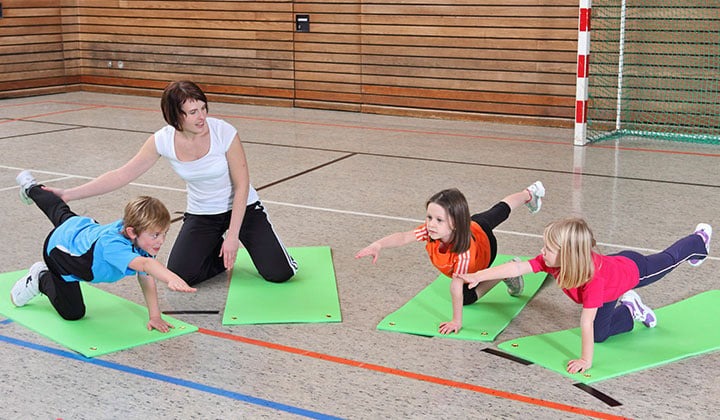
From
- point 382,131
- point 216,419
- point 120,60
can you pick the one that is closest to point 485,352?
point 216,419

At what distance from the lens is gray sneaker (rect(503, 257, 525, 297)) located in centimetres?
351

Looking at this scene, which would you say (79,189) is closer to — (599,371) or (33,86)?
(599,371)

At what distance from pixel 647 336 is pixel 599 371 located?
0.41 meters

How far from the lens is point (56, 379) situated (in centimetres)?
279

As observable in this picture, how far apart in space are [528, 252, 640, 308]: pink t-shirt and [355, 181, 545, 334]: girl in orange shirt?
33cm

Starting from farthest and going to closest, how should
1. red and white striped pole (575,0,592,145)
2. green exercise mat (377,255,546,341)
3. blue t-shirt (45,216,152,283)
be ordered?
red and white striped pole (575,0,592,145) → green exercise mat (377,255,546,341) → blue t-shirt (45,216,152,283)

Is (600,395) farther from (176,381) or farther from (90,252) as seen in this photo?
(90,252)

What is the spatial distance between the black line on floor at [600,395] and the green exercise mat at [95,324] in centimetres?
150

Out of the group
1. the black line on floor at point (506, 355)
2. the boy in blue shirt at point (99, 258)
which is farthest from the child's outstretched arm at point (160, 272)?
the black line on floor at point (506, 355)

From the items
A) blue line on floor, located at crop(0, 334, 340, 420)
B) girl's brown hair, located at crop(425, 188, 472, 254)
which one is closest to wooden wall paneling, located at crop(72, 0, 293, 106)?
girl's brown hair, located at crop(425, 188, 472, 254)

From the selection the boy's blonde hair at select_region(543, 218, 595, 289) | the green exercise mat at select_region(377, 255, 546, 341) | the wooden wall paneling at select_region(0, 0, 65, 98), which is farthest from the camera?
the wooden wall paneling at select_region(0, 0, 65, 98)

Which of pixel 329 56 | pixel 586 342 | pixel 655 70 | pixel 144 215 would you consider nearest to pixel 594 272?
pixel 586 342

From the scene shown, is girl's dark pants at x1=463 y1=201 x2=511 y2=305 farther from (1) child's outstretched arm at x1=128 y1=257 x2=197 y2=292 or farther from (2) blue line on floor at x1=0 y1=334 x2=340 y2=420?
(1) child's outstretched arm at x1=128 y1=257 x2=197 y2=292

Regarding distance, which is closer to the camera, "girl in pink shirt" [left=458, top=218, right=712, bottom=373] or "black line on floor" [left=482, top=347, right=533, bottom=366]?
"girl in pink shirt" [left=458, top=218, right=712, bottom=373]
